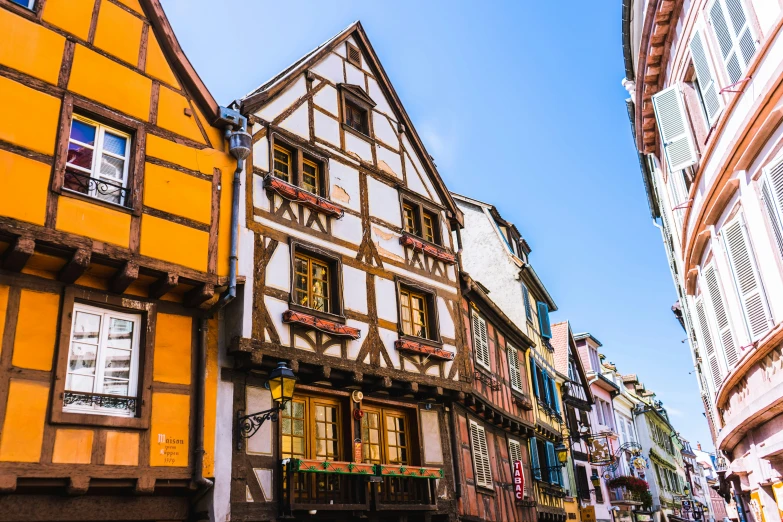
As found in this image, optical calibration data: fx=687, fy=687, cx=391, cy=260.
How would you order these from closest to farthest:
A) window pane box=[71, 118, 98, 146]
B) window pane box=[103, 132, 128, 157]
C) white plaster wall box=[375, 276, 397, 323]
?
window pane box=[71, 118, 98, 146] → window pane box=[103, 132, 128, 157] → white plaster wall box=[375, 276, 397, 323]

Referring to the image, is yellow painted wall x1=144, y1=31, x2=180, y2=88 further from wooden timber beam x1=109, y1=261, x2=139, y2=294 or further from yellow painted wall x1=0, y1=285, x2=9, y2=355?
yellow painted wall x1=0, y1=285, x2=9, y2=355

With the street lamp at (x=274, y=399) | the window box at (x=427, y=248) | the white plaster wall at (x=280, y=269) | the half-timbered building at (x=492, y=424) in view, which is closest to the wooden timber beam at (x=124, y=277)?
the street lamp at (x=274, y=399)

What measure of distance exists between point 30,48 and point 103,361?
14.2ft

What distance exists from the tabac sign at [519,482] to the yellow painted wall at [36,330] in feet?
39.8

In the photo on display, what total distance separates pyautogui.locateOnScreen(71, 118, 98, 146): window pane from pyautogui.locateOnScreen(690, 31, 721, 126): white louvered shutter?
27.9ft

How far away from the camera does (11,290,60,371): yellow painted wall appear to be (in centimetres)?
Answer: 822

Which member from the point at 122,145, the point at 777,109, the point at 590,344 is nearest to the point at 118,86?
the point at 122,145

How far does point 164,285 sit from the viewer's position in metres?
9.51

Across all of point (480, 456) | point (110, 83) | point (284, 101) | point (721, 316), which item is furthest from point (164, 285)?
point (480, 456)

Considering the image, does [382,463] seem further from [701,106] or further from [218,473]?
[701,106]

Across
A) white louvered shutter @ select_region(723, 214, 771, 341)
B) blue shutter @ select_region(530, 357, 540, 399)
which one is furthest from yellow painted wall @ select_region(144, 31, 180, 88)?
blue shutter @ select_region(530, 357, 540, 399)

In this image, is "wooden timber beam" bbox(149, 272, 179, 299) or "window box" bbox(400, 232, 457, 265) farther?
"window box" bbox(400, 232, 457, 265)

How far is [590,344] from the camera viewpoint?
3853 centimetres

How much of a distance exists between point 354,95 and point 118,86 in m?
5.79
